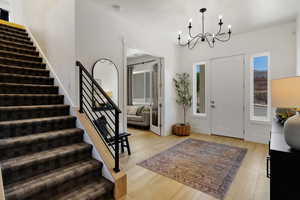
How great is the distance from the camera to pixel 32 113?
7.09ft

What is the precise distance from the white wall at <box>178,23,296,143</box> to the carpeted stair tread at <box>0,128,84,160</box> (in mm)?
3827

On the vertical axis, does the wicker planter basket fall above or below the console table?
below

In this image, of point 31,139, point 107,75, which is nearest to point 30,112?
point 31,139

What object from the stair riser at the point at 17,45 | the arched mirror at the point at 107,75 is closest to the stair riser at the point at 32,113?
the arched mirror at the point at 107,75

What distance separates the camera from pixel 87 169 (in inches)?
70.0

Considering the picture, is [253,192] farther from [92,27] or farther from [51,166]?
[92,27]

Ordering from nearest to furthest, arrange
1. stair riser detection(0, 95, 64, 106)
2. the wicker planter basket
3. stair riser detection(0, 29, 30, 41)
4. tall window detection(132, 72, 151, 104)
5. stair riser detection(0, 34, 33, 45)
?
stair riser detection(0, 95, 64, 106), stair riser detection(0, 34, 33, 45), stair riser detection(0, 29, 30, 41), the wicker planter basket, tall window detection(132, 72, 151, 104)

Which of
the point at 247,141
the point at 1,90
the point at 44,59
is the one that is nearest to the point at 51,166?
the point at 1,90

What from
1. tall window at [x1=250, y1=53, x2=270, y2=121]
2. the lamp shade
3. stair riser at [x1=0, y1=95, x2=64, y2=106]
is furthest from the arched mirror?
tall window at [x1=250, y1=53, x2=270, y2=121]

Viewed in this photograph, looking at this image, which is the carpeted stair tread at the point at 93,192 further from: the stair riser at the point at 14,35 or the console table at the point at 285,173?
the stair riser at the point at 14,35

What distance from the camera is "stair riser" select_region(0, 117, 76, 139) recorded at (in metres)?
1.77

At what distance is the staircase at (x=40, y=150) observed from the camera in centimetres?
147

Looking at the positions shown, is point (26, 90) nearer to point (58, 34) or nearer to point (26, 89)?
point (26, 89)

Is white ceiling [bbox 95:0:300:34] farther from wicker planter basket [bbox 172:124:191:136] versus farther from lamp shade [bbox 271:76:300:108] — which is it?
wicker planter basket [bbox 172:124:191:136]
